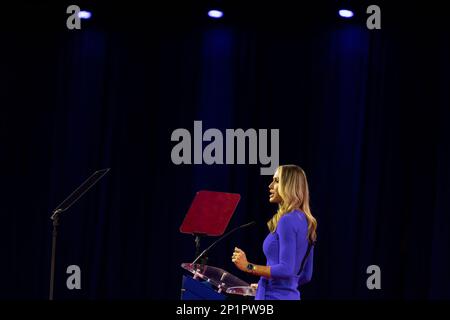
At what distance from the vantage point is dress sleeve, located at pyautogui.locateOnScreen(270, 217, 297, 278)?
9.90ft

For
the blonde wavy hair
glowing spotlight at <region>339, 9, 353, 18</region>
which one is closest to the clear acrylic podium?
the blonde wavy hair

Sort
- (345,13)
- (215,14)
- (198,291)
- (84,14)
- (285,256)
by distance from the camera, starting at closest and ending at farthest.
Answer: (285,256) → (198,291) → (345,13) → (215,14) → (84,14)

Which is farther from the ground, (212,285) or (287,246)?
(287,246)

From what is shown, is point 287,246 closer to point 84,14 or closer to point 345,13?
point 345,13

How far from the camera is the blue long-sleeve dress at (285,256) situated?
303cm

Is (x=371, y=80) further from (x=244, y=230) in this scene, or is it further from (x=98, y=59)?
(x=98, y=59)

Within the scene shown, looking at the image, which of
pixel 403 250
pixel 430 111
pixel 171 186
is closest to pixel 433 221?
pixel 403 250

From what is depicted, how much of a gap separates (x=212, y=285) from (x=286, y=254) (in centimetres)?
32

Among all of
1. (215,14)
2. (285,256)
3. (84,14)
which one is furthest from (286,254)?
(84,14)

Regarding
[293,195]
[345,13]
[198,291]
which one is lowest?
[198,291]

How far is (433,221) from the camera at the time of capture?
5164 mm

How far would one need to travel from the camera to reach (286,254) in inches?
119

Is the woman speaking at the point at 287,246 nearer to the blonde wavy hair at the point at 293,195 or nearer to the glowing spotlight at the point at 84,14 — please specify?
the blonde wavy hair at the point at 293,195

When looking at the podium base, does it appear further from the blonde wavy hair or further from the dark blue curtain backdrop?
the dark blue curtain backdrop
